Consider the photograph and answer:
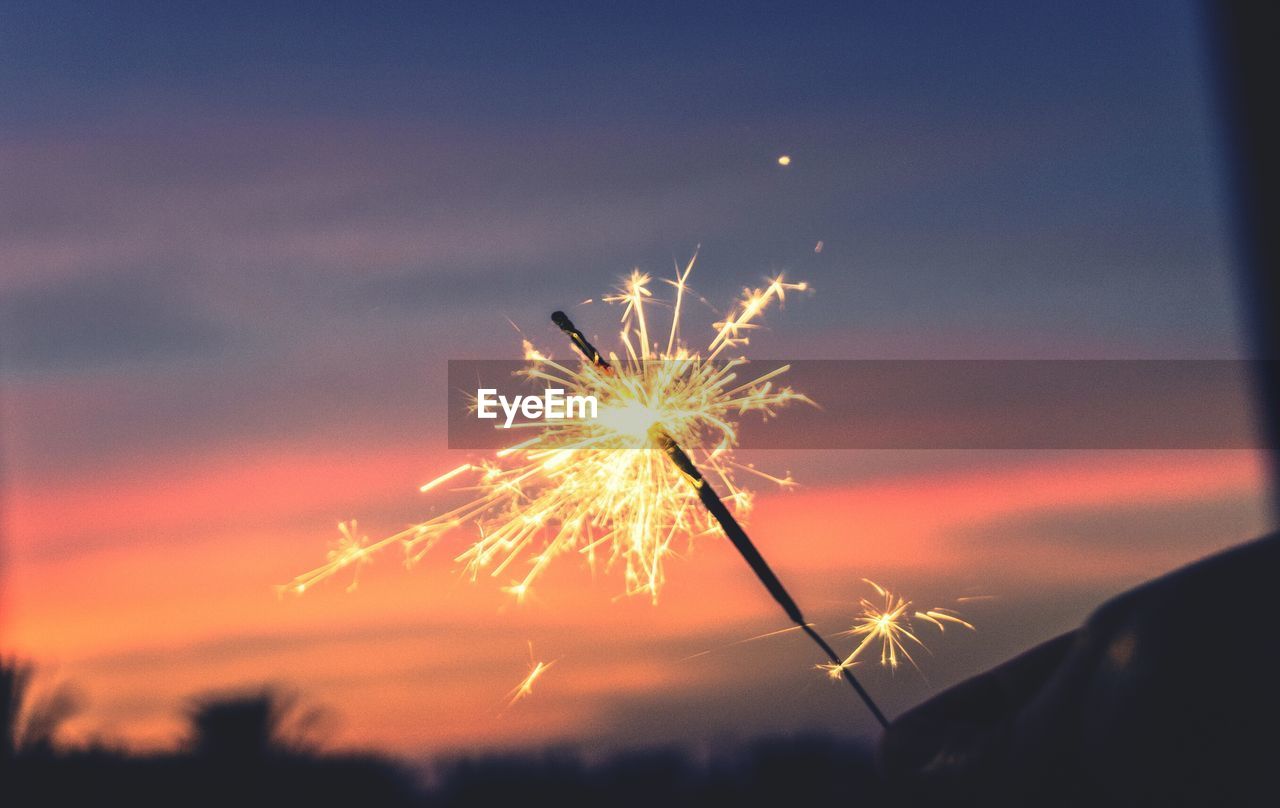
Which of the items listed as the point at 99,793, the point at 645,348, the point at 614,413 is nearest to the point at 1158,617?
the point at 614,413

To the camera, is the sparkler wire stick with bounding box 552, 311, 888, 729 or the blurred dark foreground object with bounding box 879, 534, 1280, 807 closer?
the blurred dark foreground object with bounding box 879, 534, 1280, 807

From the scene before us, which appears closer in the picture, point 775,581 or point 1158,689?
point 1158,689

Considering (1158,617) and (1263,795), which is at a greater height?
(1158,617)

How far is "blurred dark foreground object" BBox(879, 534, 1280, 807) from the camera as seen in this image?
2566 mm

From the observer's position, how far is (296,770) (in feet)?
40.4

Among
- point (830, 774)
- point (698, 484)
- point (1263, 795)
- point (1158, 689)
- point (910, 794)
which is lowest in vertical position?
point (830, 774)

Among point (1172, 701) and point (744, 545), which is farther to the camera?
point (744, 545)

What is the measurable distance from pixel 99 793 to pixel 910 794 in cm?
1002

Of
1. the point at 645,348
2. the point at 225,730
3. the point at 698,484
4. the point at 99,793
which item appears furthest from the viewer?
the point at 225,730

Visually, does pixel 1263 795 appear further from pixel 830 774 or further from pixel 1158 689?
pixel 830 774

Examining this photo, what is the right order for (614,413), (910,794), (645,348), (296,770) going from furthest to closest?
(296,770), (645,348), (614,413), (910,794)

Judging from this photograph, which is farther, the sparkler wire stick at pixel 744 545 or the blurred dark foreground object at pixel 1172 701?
the sparkler wire stick at pixel 744 545

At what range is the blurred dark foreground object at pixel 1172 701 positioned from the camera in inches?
101

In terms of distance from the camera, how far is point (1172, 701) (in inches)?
105
